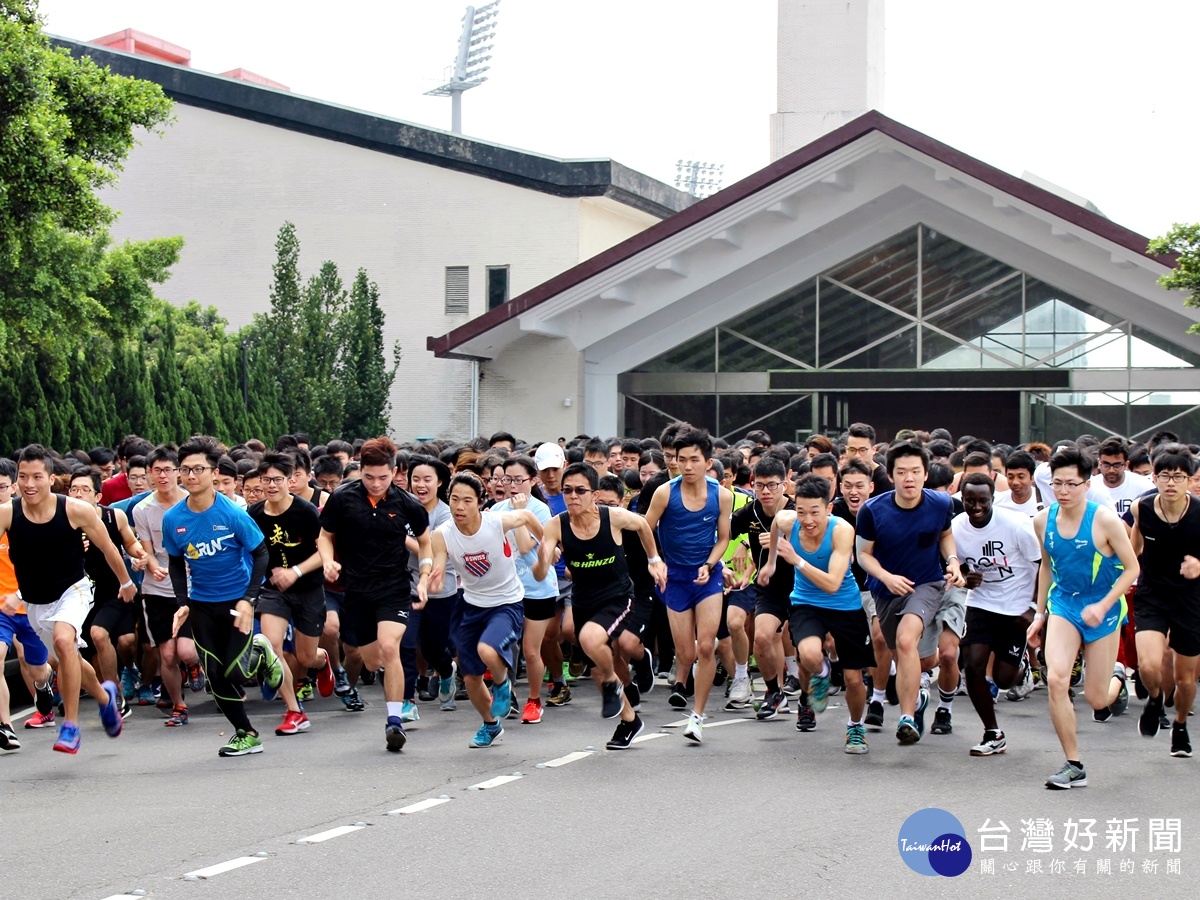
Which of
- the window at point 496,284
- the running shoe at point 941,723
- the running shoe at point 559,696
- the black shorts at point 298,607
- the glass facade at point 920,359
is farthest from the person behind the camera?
the window at point 496,284

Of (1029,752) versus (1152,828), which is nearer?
(1152,828)

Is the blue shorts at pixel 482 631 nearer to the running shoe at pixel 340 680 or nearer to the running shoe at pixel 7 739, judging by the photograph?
the running shoe at pixel 340 680

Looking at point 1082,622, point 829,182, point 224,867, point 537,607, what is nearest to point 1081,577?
point 1082,622

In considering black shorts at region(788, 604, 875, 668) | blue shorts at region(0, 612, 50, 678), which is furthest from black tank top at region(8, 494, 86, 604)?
black shorts at region(788, 604, 875, 668)

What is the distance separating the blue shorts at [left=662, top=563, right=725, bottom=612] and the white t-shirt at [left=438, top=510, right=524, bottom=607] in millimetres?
1035

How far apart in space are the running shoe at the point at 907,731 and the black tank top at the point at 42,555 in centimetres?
544

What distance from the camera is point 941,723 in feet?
33.1

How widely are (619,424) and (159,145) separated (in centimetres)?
1209

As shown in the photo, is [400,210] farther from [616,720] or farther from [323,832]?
[323,832]

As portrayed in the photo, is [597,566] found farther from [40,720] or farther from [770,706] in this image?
[40,720]

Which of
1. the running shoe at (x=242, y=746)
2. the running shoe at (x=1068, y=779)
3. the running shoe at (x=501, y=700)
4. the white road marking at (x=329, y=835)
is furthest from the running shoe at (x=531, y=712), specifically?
the running shoe at (x=1068, y=779)

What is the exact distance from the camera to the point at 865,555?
31.1ft

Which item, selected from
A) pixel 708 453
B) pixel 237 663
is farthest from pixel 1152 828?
pixel 237 663

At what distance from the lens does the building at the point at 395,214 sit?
1086 inches
